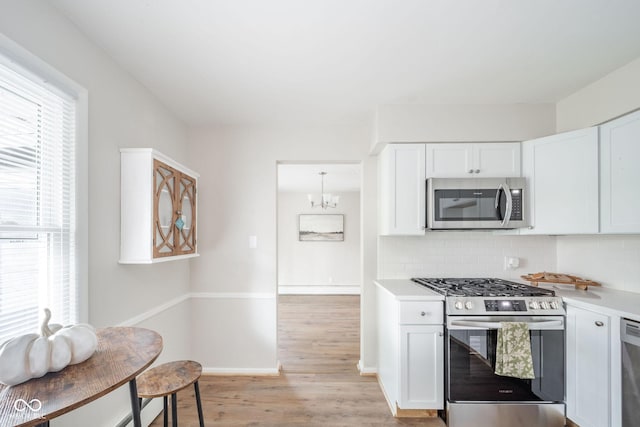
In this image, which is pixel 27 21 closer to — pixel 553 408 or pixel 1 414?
pixel 1 414

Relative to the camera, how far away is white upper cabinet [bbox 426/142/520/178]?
100 inches

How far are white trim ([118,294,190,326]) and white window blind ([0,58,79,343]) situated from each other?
1.52 feet

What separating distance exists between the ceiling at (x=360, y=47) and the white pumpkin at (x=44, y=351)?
4.69ft

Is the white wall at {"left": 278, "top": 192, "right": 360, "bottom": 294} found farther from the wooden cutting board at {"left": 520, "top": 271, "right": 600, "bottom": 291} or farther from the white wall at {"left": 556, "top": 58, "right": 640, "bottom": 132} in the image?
the white wall at {"left": 556, "top": 58, "right": 640, "bottom": 132}

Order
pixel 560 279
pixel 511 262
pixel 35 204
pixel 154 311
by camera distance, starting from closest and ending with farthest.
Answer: pixel 35 204
pixel 154 311
pixel 560 279
pixel 511 262

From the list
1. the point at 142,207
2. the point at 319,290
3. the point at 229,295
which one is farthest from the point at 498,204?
the point at 319,290

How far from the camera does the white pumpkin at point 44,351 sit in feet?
2.84

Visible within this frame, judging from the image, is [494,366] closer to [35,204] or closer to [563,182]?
[563,182]

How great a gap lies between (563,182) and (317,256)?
5.16 m

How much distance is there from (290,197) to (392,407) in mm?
5234

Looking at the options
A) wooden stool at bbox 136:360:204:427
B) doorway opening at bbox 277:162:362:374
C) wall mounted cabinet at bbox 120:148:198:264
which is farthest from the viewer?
doorway opening at bbox 277:162:362:374

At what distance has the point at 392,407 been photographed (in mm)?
2334

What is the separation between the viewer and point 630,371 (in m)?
1.70

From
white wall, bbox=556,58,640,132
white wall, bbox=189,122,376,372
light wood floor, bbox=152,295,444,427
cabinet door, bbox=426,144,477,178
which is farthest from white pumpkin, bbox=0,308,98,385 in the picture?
white wall, bbox=556,58,640,132
